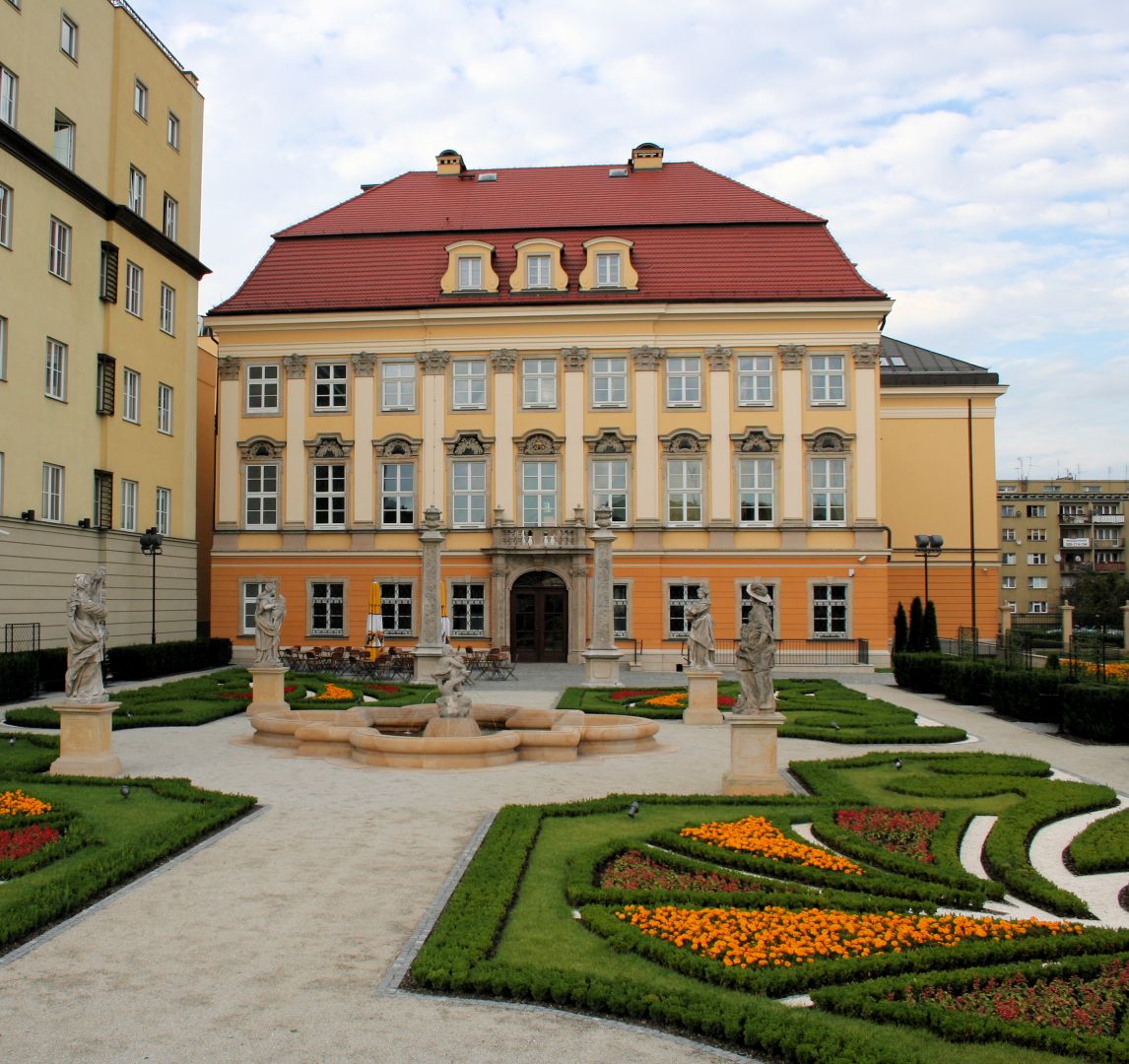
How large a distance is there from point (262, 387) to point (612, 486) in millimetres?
13975

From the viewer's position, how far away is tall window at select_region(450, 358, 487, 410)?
41.4m

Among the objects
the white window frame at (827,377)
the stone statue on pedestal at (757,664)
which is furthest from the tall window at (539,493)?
the stone statue on pedestal at (757,664)

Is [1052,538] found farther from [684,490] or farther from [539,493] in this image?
[539,493]

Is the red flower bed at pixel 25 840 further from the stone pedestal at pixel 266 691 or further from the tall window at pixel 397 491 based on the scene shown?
the tall window at pixel 397 491

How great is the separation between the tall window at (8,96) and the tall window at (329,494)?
53.7 feet

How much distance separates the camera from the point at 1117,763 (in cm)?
1781

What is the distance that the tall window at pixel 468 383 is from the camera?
41.4 meters

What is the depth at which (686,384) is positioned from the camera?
40688 millimetres

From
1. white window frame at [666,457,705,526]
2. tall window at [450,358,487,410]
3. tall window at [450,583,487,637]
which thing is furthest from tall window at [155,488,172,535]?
white window frame at [666,457,705,526]

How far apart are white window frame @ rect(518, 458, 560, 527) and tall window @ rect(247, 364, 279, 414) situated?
395 inches

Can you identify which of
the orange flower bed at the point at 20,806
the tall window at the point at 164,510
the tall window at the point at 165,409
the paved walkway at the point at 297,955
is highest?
the tall window at the point at 165,409

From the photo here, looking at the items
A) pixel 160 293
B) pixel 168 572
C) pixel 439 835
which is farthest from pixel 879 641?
pixel 439 835

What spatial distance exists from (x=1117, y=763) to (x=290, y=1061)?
1560cm

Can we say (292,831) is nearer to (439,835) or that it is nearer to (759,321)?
(439,835)
